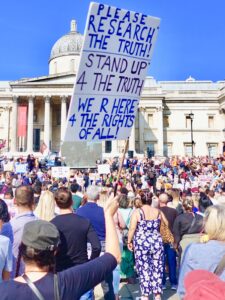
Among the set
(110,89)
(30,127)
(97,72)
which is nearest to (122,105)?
(110,89)

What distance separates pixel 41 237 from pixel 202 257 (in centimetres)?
137

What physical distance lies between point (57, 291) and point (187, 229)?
4.77 metres

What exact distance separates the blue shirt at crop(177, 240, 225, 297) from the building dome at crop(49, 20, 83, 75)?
2122 inches

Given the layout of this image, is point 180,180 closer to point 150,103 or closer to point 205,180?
point 205,180

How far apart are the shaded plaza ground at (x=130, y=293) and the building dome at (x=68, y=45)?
172ft

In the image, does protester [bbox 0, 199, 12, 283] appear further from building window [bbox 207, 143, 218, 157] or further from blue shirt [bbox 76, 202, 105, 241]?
building window [bbox 207, 143, 218, 157]

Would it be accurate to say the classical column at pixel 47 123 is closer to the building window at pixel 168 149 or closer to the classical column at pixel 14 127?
the classical column at pixel 14 127

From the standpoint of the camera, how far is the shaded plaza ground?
6.18 meters

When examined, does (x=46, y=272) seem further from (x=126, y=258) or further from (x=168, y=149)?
(x=168, y=149)

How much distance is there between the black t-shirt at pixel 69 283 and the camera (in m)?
1.92

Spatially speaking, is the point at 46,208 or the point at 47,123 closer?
the point at 46,208

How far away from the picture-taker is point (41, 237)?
2113 mm

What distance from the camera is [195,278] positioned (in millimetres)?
1736

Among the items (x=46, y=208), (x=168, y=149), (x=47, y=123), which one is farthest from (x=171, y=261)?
(x=168, y=149)
